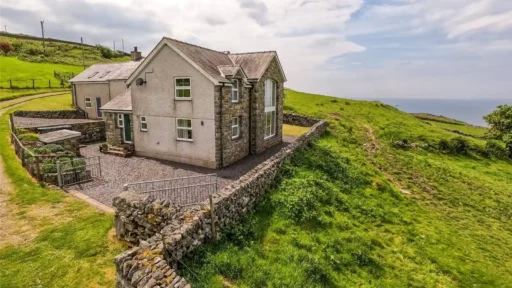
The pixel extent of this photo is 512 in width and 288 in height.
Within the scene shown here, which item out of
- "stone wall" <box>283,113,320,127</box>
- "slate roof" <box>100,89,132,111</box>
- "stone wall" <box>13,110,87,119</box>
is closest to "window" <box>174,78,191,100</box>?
"slate roof" <box>100,89,132,111</box>

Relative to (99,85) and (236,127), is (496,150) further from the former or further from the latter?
(99,85)

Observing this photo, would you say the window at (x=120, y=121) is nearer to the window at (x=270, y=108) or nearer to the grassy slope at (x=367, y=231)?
the window at (x=270, y=108)

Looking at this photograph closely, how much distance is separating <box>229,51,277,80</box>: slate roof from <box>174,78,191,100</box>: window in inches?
216

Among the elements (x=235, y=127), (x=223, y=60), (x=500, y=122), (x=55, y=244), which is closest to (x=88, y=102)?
(x=223, y=60)

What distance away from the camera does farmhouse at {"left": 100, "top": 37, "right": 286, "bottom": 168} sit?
63.9 ft

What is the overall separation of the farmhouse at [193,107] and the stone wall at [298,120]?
14.6m

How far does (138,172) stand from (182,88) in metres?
6.51

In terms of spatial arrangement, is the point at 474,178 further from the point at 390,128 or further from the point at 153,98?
the point at 153,98

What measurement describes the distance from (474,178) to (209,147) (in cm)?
2589

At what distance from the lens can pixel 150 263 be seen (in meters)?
7.53

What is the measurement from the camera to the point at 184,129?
2075 centimetres

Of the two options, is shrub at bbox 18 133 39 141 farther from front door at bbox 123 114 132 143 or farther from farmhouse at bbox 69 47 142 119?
farmhouse at bbox 69 47 142 119

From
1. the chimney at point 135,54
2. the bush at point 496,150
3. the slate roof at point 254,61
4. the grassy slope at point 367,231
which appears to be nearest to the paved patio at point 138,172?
the grassy slope at point 367,231

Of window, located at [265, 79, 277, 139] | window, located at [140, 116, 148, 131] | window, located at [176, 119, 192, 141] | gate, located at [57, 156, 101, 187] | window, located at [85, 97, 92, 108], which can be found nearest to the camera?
gate, located at [57, 156, 101, 187]
